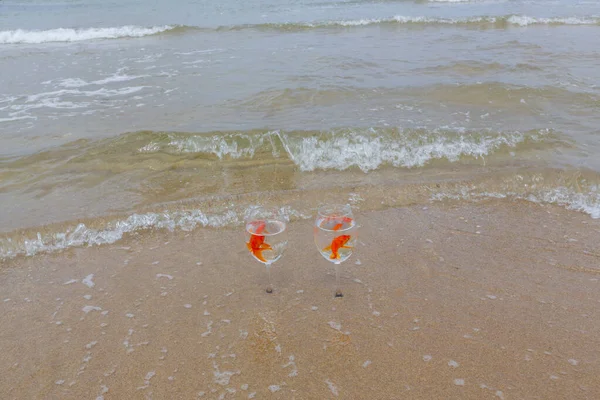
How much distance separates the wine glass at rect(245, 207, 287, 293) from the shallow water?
59.6 inches

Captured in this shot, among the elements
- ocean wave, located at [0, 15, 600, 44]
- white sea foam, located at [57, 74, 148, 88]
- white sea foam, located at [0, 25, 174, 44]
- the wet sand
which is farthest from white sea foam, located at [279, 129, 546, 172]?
white sea foam, located at [0, 25, 174, 44]

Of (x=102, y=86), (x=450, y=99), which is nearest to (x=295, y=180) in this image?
(x=450, y=99)

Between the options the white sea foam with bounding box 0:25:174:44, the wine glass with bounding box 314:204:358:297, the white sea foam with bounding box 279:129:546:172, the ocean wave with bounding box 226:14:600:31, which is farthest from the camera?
the white sea foam with bounding box 0:25:174:44

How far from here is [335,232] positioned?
8.99 feet

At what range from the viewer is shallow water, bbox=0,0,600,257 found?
486cm

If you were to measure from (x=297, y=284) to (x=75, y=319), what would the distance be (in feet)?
5.02

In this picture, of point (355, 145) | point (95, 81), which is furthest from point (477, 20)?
point (355, 145)

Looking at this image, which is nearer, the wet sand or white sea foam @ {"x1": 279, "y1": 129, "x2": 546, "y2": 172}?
the wet sand

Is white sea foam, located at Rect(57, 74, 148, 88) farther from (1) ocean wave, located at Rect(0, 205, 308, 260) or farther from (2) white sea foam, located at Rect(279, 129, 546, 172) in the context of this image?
(1) ocean wave, located at Rect(0, 205, 308, 260)

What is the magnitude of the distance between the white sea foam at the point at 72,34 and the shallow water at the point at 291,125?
3012mm

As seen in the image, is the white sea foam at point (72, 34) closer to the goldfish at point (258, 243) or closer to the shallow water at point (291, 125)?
the shallow water at point (291, 125)

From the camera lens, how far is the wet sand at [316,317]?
2.53 meters

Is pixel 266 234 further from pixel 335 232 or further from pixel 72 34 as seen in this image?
pixel 72 34

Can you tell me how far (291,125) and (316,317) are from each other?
169 inches
